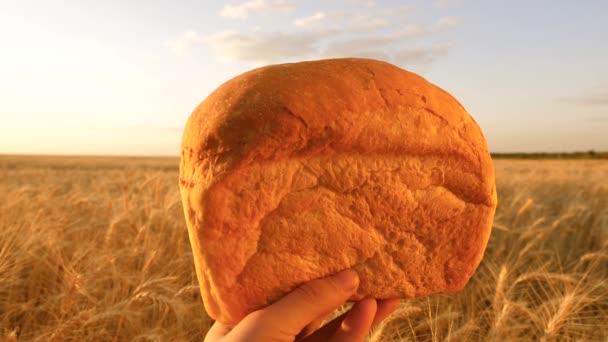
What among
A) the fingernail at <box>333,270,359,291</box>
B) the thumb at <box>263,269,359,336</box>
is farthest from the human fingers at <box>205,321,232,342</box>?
the fingernail at <box>333,270,359,291</box>

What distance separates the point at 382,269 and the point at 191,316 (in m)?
1.42

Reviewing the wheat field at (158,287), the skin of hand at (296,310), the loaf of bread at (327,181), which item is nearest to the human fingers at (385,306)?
the loaf of bread at (327,181)

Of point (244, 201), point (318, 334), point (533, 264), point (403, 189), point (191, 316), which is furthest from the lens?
point (533, 264)

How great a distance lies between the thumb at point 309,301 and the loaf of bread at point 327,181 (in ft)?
0.09

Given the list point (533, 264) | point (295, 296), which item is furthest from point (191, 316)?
point (533, 264)

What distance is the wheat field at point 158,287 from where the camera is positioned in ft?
6.59

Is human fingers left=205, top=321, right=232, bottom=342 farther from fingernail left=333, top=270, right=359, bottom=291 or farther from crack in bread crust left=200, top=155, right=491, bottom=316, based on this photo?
fingernail left=333, top=270, right=359, bottom=291

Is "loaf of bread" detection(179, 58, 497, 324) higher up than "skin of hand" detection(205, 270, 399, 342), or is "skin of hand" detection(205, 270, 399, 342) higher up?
"loaf of bread" detection(179, 58, 497, 324)

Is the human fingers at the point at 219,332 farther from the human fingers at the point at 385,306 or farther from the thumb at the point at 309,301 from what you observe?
the human fingers at the point at 385,306

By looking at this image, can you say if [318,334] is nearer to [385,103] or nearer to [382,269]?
[382,269]

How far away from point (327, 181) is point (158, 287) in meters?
1.64

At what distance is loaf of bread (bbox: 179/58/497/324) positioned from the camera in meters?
0.93

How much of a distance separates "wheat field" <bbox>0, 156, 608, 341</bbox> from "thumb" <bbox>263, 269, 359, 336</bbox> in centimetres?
63

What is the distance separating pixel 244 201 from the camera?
96cm
